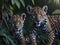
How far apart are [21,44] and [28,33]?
23 centimetres

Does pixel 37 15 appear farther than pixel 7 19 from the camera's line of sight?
No

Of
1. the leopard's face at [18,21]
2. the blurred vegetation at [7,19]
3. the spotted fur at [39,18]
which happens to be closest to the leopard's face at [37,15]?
the spotted fur at [39,18]

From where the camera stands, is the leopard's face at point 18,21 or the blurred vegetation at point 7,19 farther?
the blurred vegetation at point 7,19

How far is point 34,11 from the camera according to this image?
11.9ft

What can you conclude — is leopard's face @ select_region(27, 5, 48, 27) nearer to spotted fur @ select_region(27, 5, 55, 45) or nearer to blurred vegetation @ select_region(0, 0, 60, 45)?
spotted fur @ select_region(27, 5, 55, 45)

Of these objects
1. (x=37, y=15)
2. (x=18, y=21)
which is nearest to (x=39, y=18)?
(x=37, y=15)

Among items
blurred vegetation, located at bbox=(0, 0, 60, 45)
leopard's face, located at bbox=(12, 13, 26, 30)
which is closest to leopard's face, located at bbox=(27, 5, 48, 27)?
leopard's face, located at bbox=(12, 13, 26, 30)

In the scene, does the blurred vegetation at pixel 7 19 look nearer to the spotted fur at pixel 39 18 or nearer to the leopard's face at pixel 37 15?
the spotted fur at pixel 39 18

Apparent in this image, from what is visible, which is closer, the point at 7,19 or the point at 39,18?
the point at 39,18

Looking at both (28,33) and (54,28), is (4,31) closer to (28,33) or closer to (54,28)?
(28,33)

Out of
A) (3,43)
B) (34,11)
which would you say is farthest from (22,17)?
(3,43)

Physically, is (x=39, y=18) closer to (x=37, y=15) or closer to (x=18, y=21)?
(x=37, y=15)

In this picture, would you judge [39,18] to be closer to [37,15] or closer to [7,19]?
[37,15]

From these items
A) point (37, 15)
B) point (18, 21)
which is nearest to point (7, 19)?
point (18, 21)
